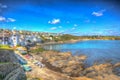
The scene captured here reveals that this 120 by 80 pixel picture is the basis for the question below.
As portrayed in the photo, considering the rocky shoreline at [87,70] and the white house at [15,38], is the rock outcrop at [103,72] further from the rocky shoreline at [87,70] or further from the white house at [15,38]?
the white house at [15,38]

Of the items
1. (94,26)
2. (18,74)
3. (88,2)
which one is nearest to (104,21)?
(94,26)

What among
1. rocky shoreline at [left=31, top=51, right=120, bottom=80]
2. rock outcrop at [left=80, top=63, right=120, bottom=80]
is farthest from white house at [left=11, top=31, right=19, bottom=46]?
rock outcrop at [left=80, top=63, right=120, bottom=80]

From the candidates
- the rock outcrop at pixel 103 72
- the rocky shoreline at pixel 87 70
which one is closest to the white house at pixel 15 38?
the rocky shoreline at pixel 87 70

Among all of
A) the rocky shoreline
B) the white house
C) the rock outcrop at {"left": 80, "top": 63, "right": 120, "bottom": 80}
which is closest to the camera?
the rock outcrop at {"left": 80, "top": 63, "right": 120, "bottom": 80}

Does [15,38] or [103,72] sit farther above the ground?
[15,38]

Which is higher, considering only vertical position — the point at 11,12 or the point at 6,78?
the point at 11,12

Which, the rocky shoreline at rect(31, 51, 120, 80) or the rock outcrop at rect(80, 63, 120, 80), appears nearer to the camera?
the rock outcrop at rect(80, 63, 120, 80)

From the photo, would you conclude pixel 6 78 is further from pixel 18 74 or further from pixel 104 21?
pixel 104 21

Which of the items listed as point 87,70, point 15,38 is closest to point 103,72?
point 87,70

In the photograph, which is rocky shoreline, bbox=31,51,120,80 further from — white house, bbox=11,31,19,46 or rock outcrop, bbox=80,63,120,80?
white house, bbox=11,31,19,46

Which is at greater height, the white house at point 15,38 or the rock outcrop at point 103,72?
the white house at point 15,38

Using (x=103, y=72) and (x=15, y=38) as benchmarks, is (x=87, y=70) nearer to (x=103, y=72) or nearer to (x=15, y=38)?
(x=103, y=72)
